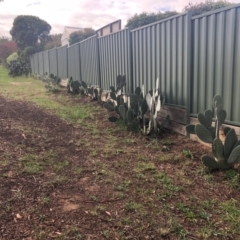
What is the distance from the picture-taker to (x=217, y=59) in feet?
12.7

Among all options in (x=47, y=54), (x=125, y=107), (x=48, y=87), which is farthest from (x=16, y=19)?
(x=125, y=107)

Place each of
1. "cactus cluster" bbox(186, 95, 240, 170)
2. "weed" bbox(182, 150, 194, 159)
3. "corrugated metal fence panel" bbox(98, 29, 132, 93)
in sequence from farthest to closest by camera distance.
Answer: "corrugated metal fence panel" bbox(98, 29, 132, 93)
"weed" bbox(182, 150, 194, 159)
"cactus cluster" bbox(186, 95, 240, 170)

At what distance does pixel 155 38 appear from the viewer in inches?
206

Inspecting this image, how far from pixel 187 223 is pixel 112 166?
58.9 inches

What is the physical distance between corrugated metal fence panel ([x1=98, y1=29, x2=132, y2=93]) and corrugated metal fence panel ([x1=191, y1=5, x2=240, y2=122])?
87.9 inches

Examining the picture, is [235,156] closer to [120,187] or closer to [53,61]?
[120,187]

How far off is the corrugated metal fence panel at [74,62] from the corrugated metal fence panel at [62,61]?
0.72 m

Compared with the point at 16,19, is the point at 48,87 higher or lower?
lower

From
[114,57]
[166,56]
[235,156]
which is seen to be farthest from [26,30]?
[235,156]

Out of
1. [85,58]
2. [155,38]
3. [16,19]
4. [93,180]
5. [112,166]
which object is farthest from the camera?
[16,19]

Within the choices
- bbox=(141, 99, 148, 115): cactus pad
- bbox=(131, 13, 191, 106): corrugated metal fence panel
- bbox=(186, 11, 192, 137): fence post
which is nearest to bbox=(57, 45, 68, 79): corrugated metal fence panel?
bbox=(131, 13, 191, 106): corrugated metal fence panel

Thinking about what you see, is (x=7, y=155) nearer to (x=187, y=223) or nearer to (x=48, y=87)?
(x=187, y=223)

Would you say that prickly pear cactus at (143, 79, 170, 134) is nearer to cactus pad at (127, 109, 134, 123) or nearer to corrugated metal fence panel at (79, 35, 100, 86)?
cactus pad at (127, 109, 134, 123)

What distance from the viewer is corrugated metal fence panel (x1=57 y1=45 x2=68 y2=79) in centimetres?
1267
